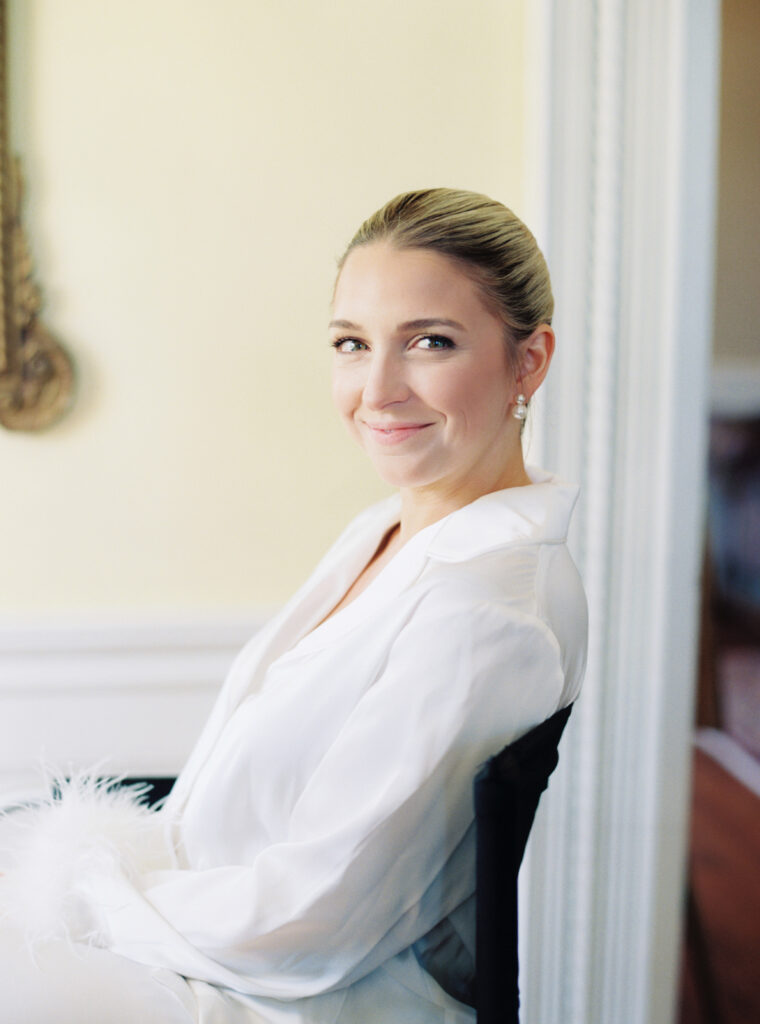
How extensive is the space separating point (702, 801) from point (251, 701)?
2841 millimetres

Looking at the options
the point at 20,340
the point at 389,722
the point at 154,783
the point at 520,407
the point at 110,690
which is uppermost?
the point at 20,340

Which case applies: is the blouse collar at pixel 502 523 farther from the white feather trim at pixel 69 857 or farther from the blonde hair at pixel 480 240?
the white feather trim at pixel 69 857

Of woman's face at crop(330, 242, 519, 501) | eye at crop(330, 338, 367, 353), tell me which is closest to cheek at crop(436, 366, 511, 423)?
woman's face at crop(330, 242, 519, 501)

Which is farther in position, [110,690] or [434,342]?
[110,690]

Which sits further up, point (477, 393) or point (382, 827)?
point (477, 393)

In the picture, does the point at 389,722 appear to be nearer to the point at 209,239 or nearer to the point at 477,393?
the point at 477,393

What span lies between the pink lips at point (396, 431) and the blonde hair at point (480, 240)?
13 centimetres

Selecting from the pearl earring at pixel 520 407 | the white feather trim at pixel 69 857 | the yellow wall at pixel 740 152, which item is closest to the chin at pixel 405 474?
the pearl earring at pixel 520 407

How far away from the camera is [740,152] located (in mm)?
2537

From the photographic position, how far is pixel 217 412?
1.63 metres

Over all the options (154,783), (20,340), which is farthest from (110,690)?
(20,340)

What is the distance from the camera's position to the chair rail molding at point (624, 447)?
1471 millimetres

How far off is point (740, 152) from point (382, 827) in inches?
95.8

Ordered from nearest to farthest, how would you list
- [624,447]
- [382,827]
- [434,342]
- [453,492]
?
[382,827] < [434,342] < [453,492] < [624,447]
